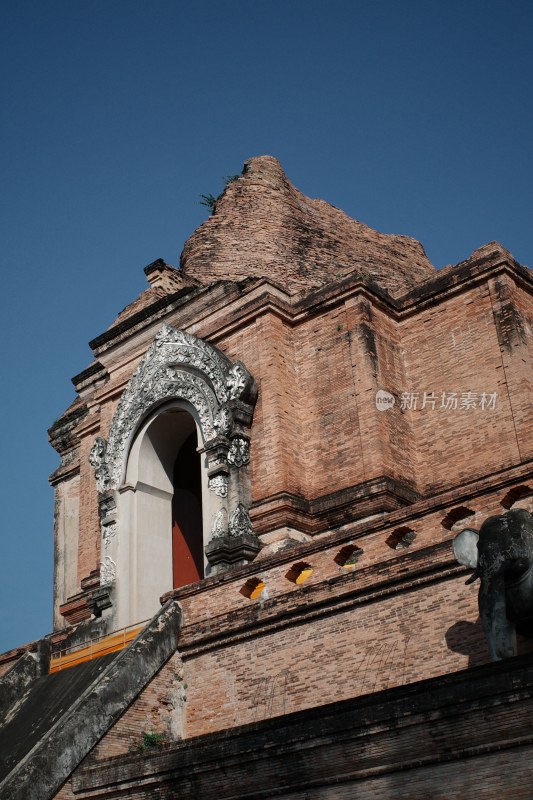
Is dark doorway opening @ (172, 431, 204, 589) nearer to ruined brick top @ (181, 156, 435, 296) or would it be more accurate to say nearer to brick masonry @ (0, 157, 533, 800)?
brick masonry @ (0, 157, 533, 800)

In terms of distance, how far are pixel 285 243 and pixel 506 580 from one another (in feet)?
37.4

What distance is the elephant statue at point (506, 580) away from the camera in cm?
878

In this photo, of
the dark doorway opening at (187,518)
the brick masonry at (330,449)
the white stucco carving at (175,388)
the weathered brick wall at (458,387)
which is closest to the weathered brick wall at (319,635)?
the brick masonry at (330,449)

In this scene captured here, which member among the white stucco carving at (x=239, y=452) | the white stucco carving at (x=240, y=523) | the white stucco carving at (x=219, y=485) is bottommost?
the white stucco carving at (x=240, y=523)

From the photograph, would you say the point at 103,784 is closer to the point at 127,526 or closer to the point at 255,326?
the point at 127,526

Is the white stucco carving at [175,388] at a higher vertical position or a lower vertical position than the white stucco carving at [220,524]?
higher

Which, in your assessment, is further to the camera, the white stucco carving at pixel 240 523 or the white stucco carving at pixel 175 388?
the white stucco carving at pixel 175 388

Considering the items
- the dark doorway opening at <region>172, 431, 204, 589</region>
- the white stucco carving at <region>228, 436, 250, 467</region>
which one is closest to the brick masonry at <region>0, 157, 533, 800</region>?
the white stucco carving at <region>228, 436, 250, 467</region>

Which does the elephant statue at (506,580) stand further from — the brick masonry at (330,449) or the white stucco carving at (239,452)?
the white stucco carving at (239,452)

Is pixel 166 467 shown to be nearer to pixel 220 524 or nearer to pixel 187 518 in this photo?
pixel 187 518

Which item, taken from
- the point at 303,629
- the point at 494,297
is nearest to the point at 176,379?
the point at 494,297

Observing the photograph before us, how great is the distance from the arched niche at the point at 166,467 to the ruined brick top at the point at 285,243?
231cm

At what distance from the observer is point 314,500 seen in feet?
49.3

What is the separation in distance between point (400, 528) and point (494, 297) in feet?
16.9
